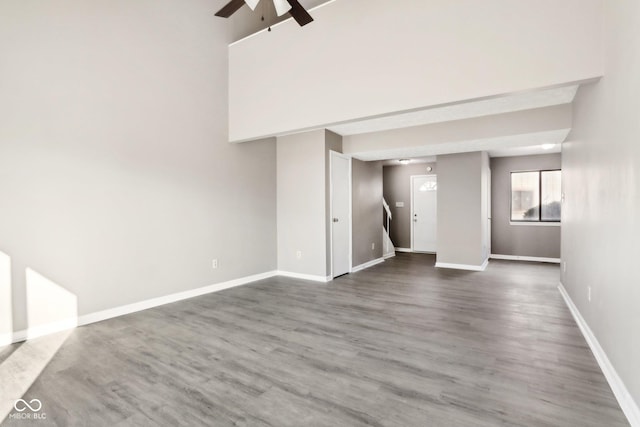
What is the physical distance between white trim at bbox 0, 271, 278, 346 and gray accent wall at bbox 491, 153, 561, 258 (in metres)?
6.19

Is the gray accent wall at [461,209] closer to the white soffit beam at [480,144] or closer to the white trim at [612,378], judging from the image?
the white soffit beam at [480,144]

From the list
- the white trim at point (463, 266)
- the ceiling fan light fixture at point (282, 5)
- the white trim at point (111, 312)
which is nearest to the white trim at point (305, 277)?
the white trim at point (111, 312)

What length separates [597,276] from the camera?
108 inches

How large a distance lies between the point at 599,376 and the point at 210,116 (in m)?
5.03

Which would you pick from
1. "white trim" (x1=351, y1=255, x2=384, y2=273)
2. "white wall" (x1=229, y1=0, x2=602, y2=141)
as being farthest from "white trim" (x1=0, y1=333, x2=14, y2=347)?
"white trim" (x1=351, y1=255, x2=384, y2=273)

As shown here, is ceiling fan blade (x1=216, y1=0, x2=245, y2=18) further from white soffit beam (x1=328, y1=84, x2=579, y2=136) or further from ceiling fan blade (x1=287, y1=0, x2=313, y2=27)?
white soffit beam (x1=328, y1=84, x2=579, y2=136)

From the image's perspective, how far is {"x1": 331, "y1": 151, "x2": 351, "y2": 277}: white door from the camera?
5.61 metres

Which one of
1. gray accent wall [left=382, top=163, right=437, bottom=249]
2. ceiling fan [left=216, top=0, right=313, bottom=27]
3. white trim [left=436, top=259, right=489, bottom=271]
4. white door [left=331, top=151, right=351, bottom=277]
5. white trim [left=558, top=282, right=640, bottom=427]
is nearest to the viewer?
white trim [left=558, top=282, right=640, bottom=427]

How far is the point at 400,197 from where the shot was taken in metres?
9.12

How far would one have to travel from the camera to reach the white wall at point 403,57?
2645 millimetres

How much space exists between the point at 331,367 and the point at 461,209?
498cm

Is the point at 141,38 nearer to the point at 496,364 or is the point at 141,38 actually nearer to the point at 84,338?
the point at 84,338

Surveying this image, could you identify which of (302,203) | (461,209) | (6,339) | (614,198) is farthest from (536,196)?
(6,339)

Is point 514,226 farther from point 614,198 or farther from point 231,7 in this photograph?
point 231,7
